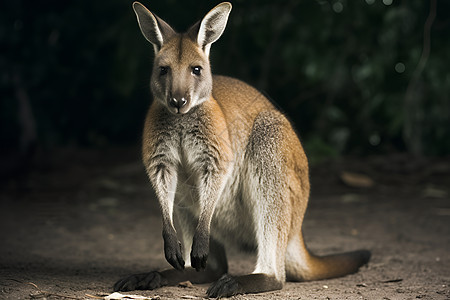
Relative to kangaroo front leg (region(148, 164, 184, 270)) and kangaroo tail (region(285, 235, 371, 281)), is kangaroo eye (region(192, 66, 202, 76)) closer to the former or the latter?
kangaroo front leg (region(148, 164, 184, 270))

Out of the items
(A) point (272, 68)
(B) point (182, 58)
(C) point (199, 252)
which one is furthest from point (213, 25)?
(A) point (272, 68)

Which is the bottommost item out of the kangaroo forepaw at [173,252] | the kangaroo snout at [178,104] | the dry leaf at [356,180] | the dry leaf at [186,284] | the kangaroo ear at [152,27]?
the dry leaf at [186,284]

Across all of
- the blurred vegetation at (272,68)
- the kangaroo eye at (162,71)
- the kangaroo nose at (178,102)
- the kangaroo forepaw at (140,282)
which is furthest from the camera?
the blurred vegetation at (272,68)

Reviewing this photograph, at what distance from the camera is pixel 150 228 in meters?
5.54

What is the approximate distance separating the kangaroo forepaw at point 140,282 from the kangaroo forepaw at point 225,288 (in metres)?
0.36

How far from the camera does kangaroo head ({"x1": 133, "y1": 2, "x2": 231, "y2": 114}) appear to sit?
9.64 ft

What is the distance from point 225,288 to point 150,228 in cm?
252

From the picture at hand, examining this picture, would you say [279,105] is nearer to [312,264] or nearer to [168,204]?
[312,264]

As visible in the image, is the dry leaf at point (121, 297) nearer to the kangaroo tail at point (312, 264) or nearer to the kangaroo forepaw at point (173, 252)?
the kangaroo forepaw at point (173, 252)

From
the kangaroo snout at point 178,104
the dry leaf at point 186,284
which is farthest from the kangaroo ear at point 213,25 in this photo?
the dry leaf at point 186,284

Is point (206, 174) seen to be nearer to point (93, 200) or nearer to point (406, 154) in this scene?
point (93, 200)

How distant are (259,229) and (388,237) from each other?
79.5 inches

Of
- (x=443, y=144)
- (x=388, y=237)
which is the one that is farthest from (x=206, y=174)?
(x=443, y=144)

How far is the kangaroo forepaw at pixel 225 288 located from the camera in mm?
3090
